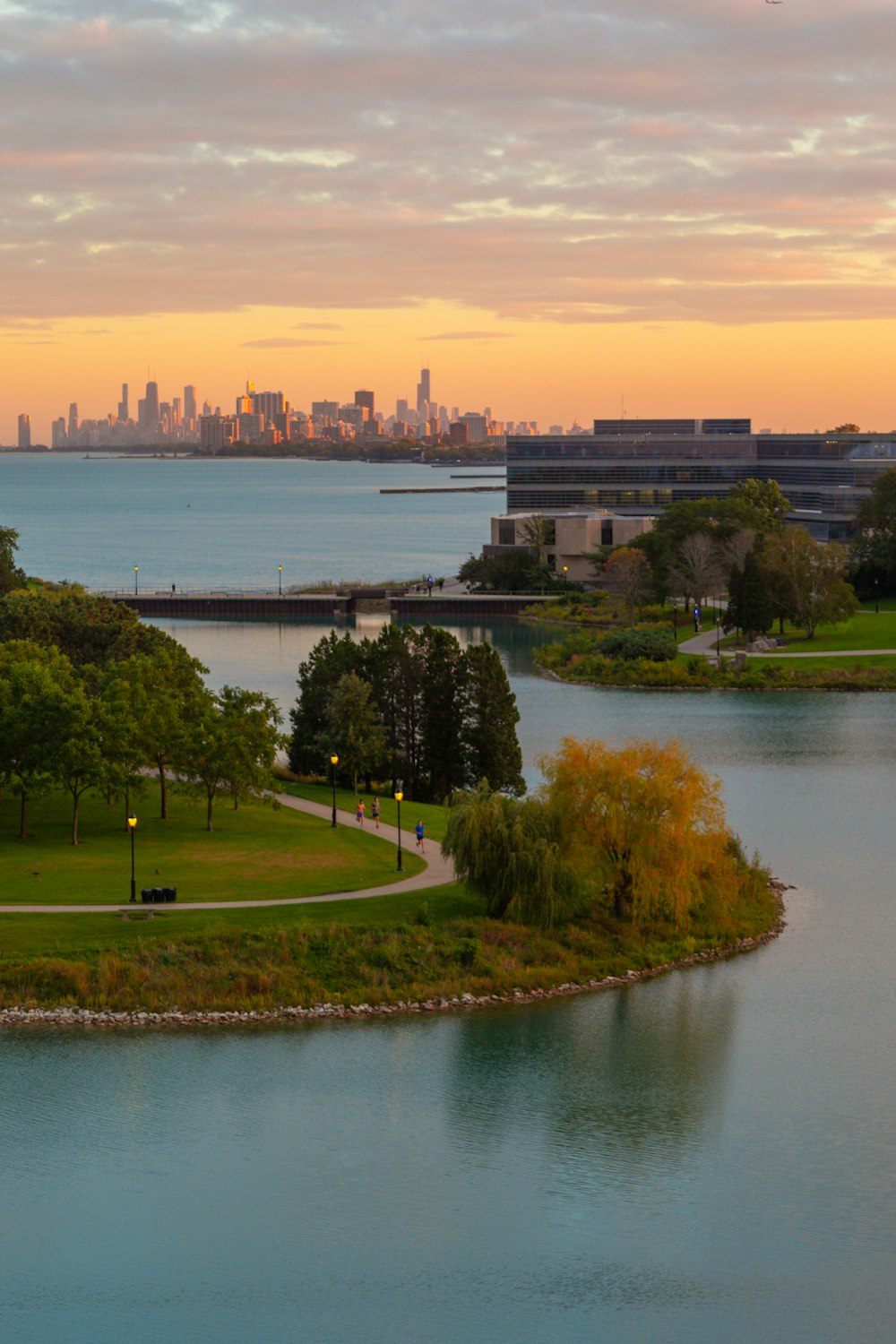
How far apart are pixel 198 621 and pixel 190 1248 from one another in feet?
345

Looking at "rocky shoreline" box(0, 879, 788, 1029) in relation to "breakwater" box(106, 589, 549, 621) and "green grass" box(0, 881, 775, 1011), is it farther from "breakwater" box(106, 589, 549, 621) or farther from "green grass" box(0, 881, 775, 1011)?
"breakwater" box(106, 589, 549, 621)

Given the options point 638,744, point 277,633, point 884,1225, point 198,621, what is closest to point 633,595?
point 277,633

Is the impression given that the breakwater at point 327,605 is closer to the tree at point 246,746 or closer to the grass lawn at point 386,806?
the grass lawn at point 386,806

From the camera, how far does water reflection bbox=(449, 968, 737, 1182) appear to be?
3422 centimetres

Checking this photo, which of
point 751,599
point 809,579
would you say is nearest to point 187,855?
point 751,599

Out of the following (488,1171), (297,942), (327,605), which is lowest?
(488,1171)

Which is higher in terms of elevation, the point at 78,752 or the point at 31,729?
the point at 31,729

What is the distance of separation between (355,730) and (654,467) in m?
120

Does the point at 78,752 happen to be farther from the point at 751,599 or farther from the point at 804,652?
the point at 751,599

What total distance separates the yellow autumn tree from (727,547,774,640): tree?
59.1 m

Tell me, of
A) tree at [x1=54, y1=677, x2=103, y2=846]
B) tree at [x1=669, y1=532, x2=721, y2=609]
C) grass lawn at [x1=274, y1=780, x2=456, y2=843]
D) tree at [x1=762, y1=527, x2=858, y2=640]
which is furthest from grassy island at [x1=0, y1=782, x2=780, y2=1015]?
tree at [x1=669, y1=532, x2=721, y2=609]

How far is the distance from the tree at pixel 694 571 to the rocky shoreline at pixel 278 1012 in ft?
253

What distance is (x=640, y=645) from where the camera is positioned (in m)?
98.8

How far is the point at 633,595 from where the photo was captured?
118m
